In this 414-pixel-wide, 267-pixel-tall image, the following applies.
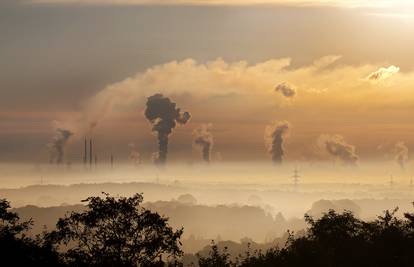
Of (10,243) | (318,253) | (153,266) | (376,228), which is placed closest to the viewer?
(153,266)

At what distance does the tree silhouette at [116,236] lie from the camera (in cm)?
9188

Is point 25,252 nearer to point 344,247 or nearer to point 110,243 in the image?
point 110,243

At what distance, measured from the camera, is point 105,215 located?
95.1m

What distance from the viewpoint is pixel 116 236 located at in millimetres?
93438

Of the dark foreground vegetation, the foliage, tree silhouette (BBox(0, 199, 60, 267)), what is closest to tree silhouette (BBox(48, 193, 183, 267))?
the dark foreground vegetation

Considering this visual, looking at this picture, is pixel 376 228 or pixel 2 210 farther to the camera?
pixel 376 228

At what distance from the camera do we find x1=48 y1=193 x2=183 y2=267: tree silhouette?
301 feet

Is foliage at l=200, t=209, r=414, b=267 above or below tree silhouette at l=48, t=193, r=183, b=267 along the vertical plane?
below

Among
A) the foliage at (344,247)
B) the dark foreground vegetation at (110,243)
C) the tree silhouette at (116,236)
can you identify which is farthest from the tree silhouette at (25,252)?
the foliage at (344,247)

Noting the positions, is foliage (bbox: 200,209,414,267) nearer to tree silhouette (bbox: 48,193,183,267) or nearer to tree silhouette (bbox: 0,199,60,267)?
tree silhouette (bbox: 48,193,183,267)

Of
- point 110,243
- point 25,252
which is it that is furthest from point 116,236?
point 25,252

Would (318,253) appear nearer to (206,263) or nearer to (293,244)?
(293,244)

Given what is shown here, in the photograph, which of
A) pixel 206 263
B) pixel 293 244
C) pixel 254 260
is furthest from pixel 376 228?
pixel 206 263

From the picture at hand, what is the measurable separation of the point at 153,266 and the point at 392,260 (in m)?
41.5
